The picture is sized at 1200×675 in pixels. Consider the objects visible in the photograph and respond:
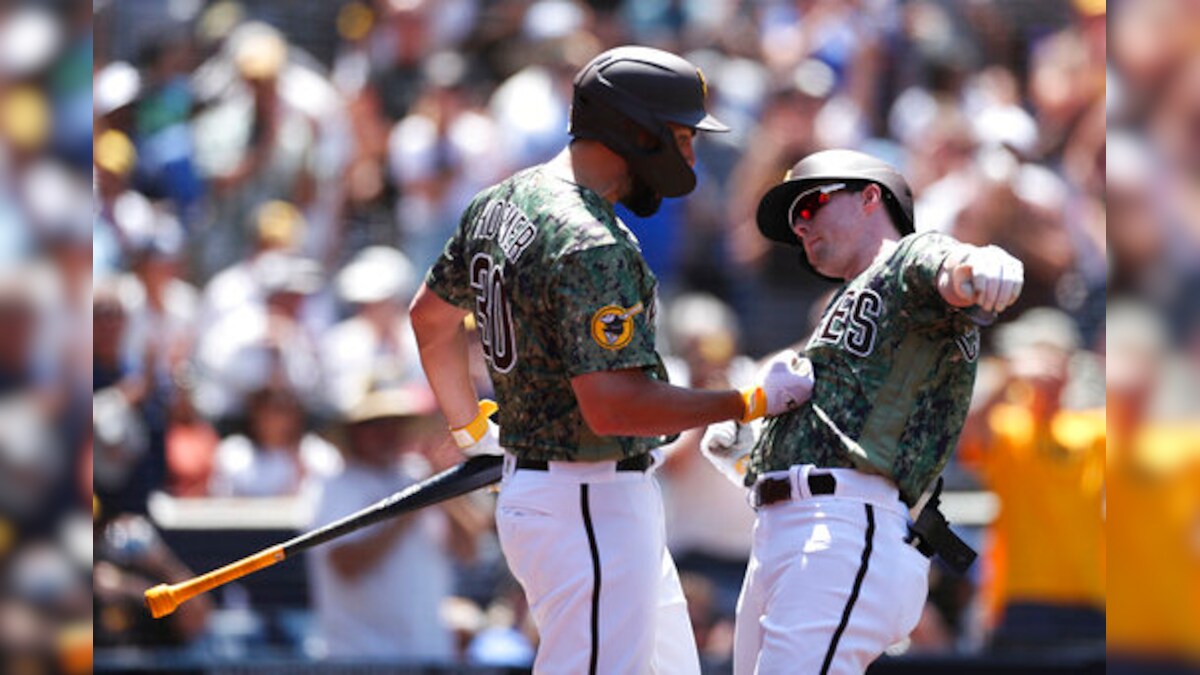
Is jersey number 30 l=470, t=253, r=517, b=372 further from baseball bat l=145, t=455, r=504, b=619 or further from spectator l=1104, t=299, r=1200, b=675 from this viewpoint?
spectator l=1104, t=299, r=1200, b=675

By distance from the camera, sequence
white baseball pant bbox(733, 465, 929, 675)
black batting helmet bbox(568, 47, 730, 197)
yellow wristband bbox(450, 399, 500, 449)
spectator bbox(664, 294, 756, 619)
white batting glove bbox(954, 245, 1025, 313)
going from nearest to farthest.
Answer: white batting glove bbox(954, 245, 1025, 313)
white baseball pant bbox(733, 465, 929, 675)
black batting helmet bbox(568, 47, 730, 197)
yellow wristband bbox(450, 399, 500, 449)
spectator bbox(664, 294, 756, 619)

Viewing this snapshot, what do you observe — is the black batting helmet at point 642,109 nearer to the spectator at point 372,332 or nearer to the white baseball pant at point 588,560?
the white baseball pant at point 588,560

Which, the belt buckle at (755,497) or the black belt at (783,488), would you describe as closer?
the black belt at (783,488)

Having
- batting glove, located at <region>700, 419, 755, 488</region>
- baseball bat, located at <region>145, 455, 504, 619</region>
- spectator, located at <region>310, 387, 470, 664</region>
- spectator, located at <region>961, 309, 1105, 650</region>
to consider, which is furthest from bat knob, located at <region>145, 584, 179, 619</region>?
spectator, located at <region>961, 309, 1105, 650</region>

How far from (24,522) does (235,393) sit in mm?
7232

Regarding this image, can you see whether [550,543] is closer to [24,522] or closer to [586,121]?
[586,121]

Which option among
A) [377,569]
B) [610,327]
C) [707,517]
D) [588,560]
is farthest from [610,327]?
[707,517]

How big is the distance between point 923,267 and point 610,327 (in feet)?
2.25

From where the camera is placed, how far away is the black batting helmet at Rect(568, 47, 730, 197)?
12.9ft

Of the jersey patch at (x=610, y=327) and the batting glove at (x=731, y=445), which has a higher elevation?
the jersey patch at (x=610, y=327)

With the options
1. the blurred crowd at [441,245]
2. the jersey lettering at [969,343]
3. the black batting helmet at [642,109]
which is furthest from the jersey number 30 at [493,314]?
the blurred crowd at [441,245]

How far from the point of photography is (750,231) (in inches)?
359

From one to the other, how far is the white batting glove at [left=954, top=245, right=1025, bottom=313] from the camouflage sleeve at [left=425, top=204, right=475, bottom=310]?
1214 millimetres

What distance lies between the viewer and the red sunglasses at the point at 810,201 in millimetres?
4148
